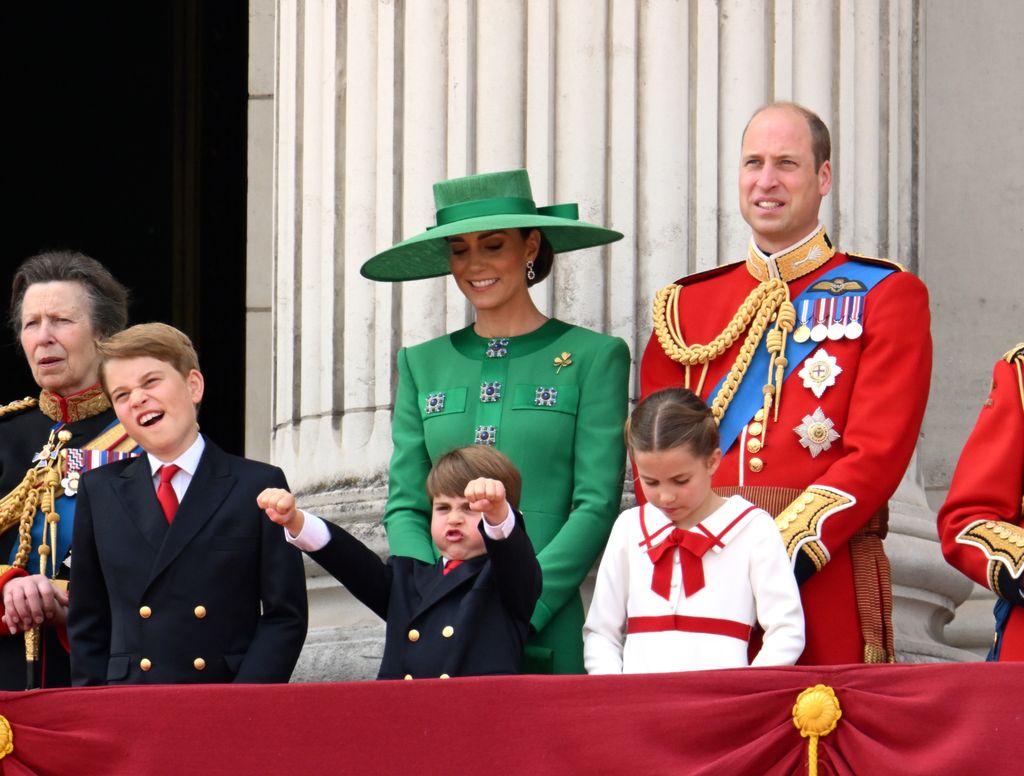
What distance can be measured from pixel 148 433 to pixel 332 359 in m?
1.53

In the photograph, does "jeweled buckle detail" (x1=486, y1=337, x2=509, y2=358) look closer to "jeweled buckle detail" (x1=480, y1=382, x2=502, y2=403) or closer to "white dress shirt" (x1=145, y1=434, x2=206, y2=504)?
"jeweled buckle detail" (x1=480, y1=382, x2=502, y2=403)

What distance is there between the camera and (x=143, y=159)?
34.1ft

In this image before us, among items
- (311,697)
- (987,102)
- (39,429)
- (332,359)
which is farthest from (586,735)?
(987,102)

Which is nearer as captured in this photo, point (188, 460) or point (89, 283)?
point (188, 460)

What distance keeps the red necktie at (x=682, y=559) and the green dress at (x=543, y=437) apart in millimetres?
406

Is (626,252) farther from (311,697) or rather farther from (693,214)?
(311,697)

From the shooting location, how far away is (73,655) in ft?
17.6

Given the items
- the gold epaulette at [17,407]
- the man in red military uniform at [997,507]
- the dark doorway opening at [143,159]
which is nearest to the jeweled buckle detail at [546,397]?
the man in red military uniform at [997,507]

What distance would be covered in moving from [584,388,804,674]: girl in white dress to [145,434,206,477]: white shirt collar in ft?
3.08

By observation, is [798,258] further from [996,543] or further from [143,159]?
[143,159]

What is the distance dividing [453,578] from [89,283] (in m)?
1.45

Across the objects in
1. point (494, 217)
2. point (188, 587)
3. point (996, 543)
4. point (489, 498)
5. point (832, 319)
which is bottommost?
point (188, 587)

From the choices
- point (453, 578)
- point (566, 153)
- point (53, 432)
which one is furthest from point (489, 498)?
point (566, 153)

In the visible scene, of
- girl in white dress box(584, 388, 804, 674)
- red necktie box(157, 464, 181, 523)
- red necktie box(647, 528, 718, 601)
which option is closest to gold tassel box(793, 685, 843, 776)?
girl in white dress box(584, 388, 804, 674)
